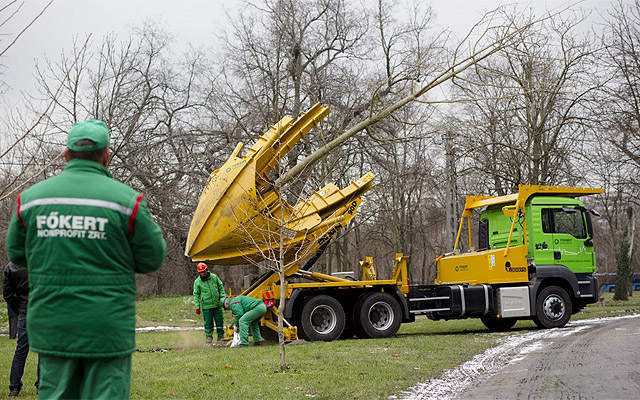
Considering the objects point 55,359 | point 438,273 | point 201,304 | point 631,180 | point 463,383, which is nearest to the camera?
point 55,359

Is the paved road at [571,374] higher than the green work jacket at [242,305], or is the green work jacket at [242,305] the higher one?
the green work jacket at [242,305]

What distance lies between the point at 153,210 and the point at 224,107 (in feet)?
16.2

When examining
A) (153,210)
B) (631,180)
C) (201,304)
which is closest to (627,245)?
(631,180)

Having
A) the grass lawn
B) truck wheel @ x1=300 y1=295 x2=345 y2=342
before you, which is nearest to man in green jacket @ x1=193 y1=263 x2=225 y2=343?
the grass lawn

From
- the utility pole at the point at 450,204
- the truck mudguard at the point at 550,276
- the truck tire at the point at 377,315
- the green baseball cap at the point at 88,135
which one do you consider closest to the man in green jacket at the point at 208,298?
the truck tire at the point at 377,315

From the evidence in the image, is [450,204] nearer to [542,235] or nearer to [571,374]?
[542,235]

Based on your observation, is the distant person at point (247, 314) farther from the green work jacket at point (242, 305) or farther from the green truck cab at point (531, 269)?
the green truck cab at point (531, 269)

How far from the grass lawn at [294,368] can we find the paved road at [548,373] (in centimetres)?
38

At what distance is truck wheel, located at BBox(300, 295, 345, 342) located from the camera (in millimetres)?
15016

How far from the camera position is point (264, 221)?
13711 mm

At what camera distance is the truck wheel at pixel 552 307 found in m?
17.1

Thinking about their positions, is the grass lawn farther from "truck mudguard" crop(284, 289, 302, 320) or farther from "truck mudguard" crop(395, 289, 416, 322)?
"truck mudguard" crop(395, 289, 416, 322)

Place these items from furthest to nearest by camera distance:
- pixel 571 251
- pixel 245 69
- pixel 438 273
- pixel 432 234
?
pixel 432 234 < pixel 245 69 < pixel 438 273 < pixel 571 251

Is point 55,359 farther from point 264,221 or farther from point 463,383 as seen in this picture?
point 264,221
